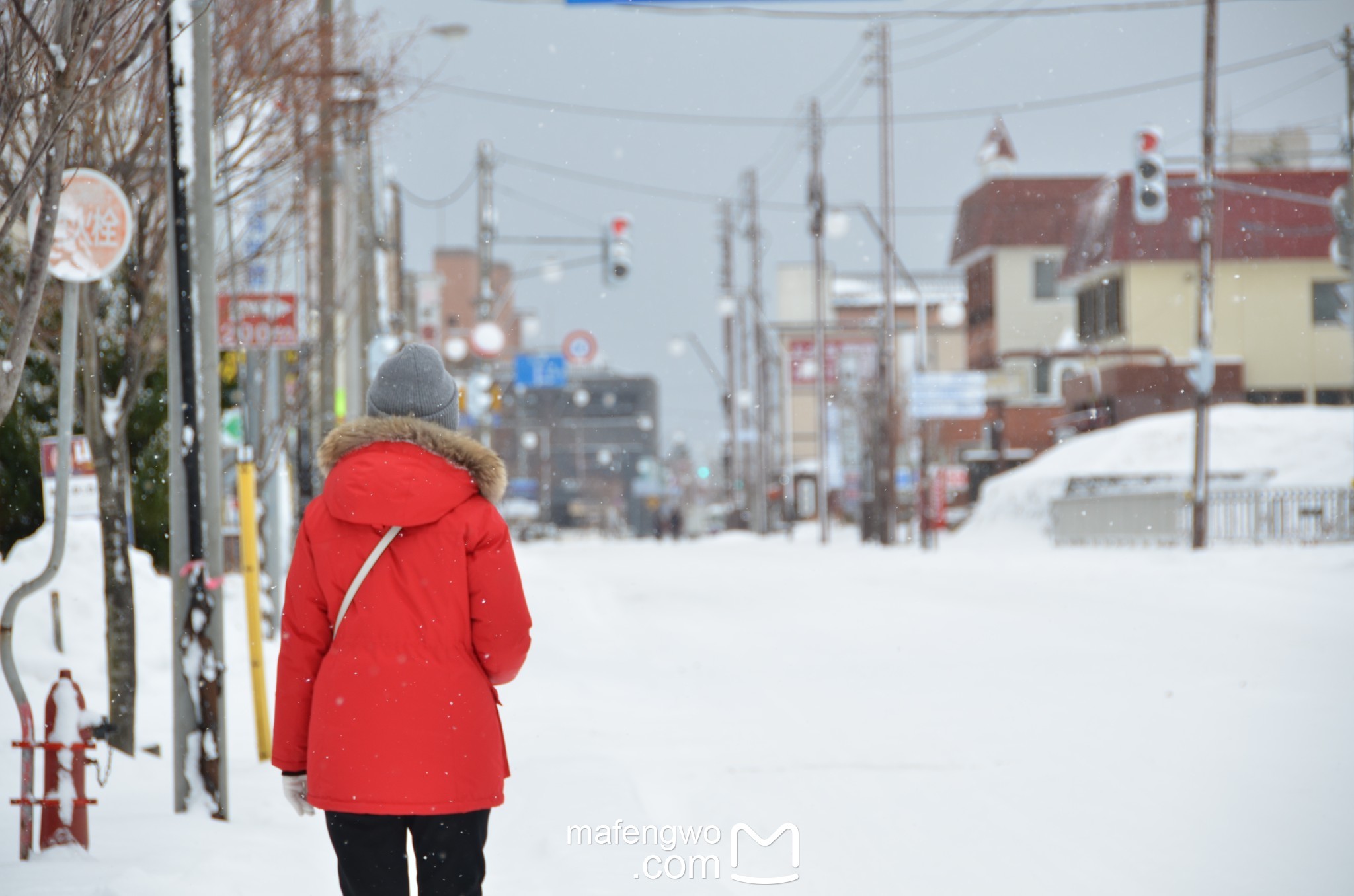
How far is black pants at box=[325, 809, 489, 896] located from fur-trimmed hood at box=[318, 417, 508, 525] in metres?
0.76

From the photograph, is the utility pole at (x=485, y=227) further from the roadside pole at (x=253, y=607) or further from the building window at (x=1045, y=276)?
the building window at (x=1045, y=276)

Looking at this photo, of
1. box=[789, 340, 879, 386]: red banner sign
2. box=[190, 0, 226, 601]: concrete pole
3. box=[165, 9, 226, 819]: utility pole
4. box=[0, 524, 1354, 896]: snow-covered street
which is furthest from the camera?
box=[789, 340, 879, 386]: red banner sign

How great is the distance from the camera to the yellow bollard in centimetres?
748

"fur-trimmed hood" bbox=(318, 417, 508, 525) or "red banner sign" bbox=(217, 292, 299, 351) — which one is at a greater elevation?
"red banner sign" bbox=(217, 292, 299, 351)

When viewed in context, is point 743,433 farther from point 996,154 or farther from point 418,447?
point 418,447

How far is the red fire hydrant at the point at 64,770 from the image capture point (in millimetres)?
5082

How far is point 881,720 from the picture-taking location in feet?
28.6

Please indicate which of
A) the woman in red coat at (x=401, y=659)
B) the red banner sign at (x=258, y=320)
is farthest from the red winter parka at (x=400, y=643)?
the red banner sign at (x=258, y=320)

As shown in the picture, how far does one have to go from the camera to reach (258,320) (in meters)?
8.34

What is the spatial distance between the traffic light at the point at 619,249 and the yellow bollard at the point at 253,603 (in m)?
13.9

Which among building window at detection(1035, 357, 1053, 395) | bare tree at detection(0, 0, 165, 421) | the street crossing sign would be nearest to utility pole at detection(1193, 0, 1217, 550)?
the street crossing sign

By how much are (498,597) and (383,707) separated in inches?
14.0

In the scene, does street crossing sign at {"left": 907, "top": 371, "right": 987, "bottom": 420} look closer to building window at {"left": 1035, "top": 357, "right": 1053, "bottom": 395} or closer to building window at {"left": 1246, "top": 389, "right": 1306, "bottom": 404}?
building window at {"left": 1246, "top": 389, "right": 1306, "bottom": 404}

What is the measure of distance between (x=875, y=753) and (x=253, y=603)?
12.0 feet
